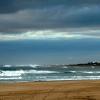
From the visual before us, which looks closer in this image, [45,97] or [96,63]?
[45,97]

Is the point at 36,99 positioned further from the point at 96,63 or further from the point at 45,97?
the point at 96,63

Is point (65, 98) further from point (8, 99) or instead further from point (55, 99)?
point (8, 99)

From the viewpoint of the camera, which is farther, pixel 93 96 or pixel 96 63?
pixel 96 63

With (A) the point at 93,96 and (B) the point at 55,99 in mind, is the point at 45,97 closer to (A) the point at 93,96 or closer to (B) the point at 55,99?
(B) the point at 55,99

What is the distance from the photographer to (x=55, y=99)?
19344mm

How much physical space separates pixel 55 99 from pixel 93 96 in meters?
2.20

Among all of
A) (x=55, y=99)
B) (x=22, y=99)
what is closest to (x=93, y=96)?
(x=55, y=99)

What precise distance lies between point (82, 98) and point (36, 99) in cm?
233

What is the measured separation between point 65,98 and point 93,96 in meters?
1.59

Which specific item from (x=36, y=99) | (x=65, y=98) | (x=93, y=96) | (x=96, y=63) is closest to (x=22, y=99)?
A: (x=36, y=99)

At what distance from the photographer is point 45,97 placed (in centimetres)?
2033

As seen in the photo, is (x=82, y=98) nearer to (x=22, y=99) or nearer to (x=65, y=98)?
(x=65, y=98)

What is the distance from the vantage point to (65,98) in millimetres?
19703

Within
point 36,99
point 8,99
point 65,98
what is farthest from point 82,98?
point 8,99
